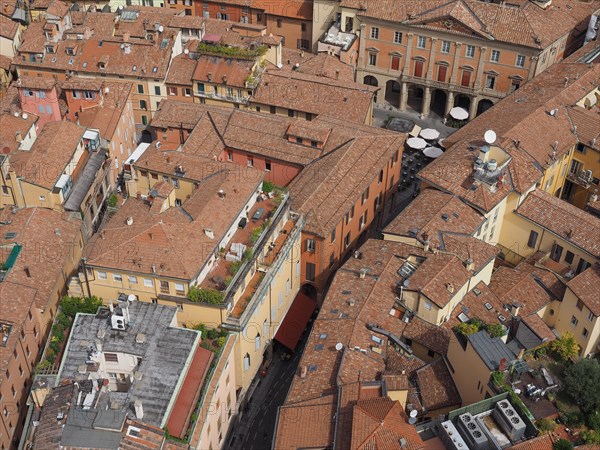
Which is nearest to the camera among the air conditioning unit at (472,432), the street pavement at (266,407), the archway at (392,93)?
the air conditioning unit at (472,432)

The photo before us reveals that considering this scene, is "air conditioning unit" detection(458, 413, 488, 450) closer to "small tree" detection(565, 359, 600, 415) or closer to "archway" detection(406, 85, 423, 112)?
"small tree" detection(565, 359, 600, 415)

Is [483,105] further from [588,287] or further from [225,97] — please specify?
[588,287]

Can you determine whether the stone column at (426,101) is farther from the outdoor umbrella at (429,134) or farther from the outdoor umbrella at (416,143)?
the outdoor umbrella at (416,143)

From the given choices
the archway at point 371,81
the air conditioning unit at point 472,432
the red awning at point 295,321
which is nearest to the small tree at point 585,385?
the air conditioning unit at point 472,432

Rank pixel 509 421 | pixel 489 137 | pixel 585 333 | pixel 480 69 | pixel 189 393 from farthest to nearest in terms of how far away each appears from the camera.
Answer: pixel 480 69 → pixel 489 137 → pixel 585 333 → pixel 189 393 → pixel 509 421

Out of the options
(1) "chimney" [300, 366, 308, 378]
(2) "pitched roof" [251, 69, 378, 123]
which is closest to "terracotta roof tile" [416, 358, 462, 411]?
(1) "chimney" [300, 366, 308, 378]

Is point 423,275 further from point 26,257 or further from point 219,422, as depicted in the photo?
point 26,257

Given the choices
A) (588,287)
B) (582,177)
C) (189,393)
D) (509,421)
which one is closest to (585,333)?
(588,287)
